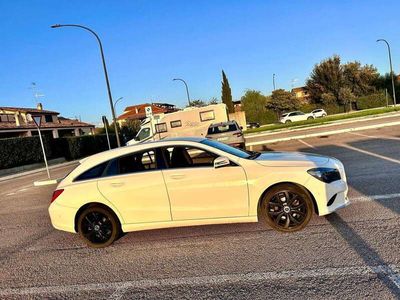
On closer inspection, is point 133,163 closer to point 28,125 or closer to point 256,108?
point 28,125

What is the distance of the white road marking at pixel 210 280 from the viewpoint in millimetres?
3488

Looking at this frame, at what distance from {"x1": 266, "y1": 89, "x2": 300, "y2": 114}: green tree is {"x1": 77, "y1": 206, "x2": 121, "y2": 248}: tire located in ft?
189

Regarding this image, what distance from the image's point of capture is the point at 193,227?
217 inches

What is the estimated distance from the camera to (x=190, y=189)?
4.89 m

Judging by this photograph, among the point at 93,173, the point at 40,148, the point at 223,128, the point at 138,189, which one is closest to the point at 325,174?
the point at 138,189

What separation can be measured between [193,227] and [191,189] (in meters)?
0.92

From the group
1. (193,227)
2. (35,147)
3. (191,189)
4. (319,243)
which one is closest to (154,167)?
(191,189)

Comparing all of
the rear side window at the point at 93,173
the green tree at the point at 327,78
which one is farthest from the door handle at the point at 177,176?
the green tree at the point at 327,78

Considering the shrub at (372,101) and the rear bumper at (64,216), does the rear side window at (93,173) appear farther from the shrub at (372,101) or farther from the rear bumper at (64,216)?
the shrub at (372,101)

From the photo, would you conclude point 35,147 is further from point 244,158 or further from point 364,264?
point 364,264

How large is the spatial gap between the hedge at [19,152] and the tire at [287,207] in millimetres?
25553

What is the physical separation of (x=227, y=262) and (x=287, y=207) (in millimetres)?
1214

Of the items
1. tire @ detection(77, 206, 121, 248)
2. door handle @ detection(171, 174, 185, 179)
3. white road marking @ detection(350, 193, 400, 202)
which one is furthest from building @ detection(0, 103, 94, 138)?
white road marking @ detection(350, 193, 400, 202)

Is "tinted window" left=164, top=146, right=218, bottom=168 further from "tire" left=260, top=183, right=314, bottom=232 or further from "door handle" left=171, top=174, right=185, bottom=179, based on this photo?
"tire" left=260, top=183, right=314, bottom=232
